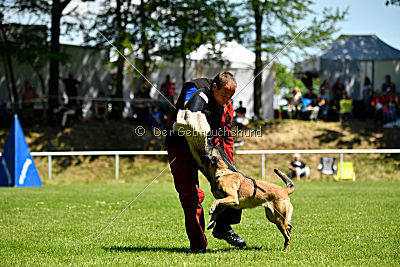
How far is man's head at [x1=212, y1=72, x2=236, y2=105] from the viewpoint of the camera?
19.1 ft

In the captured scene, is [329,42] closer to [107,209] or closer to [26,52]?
[26,52]

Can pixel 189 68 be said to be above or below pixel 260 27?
below

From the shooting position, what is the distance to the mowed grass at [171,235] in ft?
19.5

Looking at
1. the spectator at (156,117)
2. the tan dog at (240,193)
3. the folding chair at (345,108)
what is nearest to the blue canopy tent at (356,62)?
the folding chair at (345,108)

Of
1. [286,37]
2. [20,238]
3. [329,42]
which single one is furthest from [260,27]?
[20,238]

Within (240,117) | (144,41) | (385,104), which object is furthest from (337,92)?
(144,41)

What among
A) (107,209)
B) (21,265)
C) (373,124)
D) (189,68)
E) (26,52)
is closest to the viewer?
(21,265)

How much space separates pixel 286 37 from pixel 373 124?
543 cm

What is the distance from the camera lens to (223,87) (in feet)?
19.1

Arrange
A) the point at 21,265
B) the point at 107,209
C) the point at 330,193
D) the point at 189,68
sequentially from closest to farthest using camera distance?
the point at 21,265 < the point at 107,209 < the point at 330,193 < the point at 189,68

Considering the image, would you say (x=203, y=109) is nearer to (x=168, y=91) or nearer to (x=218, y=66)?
(x=168, y=91)

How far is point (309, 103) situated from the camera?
26.0 m

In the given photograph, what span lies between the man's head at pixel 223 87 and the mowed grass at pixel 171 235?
166 cm

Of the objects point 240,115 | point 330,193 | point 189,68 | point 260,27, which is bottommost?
point 330,193
